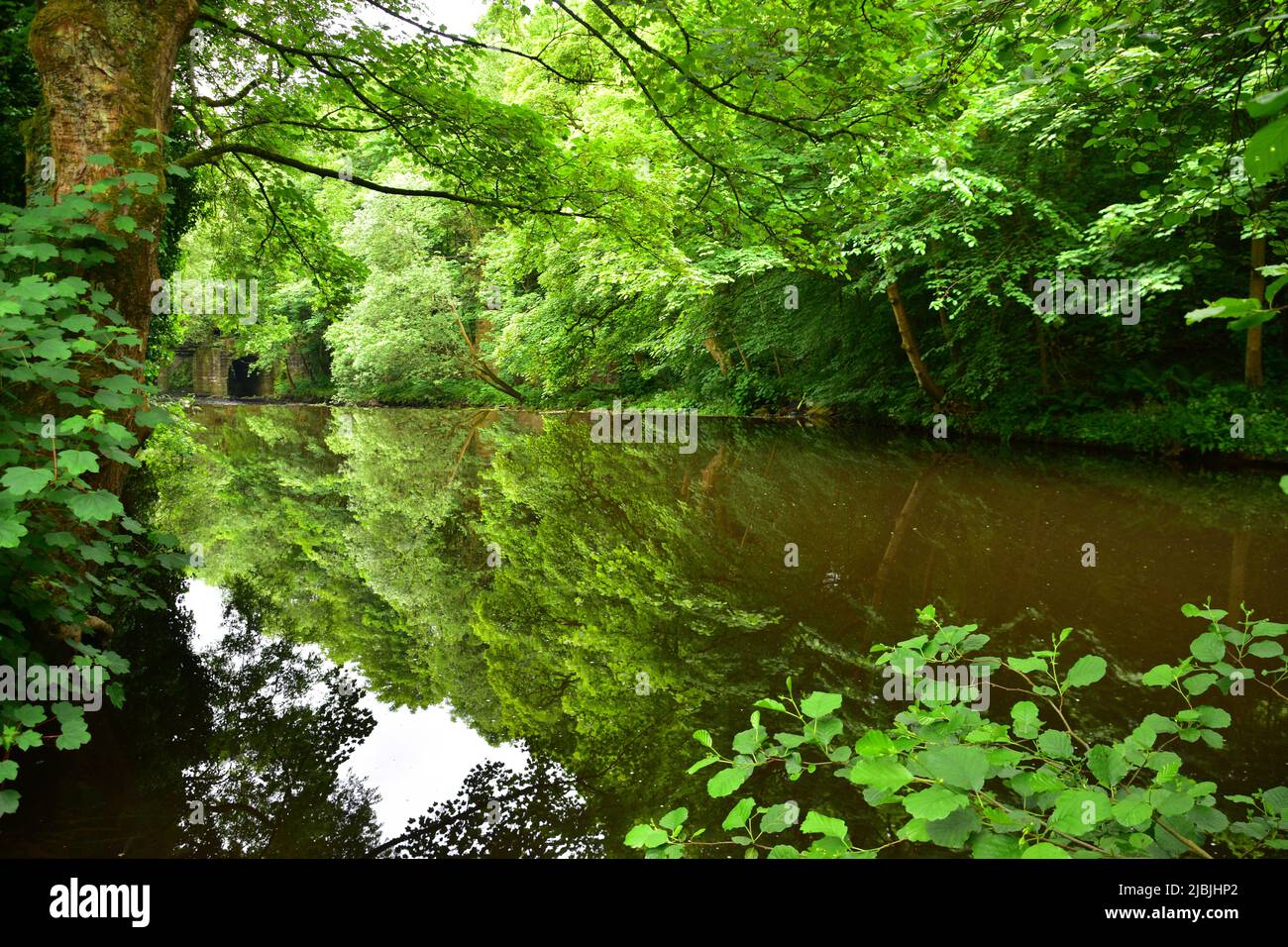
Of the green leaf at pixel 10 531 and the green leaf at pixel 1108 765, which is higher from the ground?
the green leaf at pixel 10 531

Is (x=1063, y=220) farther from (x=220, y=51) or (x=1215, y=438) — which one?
(x=220, y=51)

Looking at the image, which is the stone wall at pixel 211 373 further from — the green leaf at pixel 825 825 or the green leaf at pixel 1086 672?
the green leaf at pixel 1086 672

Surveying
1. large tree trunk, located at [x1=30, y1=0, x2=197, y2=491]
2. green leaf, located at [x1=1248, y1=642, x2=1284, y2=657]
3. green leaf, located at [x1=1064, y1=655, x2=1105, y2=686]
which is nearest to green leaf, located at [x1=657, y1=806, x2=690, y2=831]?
green leaf, located at [x1=1064, y1=655, x2=1105, y2=686]

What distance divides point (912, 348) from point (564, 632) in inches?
535

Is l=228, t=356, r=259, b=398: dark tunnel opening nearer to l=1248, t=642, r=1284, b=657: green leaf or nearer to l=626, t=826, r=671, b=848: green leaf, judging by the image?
l=626, t=826, r=671, b=848: green leaf

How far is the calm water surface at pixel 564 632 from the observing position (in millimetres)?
3211

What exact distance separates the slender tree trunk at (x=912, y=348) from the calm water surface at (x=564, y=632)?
18.8 feet

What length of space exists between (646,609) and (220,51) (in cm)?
732

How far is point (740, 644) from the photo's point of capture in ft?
16.2

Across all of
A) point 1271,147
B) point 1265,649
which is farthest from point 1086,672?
point 1271,147

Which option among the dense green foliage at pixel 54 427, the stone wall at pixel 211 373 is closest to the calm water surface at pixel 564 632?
the dense green foliage at pixel 54 427

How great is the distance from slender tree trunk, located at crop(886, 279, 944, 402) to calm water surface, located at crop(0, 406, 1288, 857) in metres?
5.75

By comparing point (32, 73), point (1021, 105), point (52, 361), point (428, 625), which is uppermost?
point (1021, 105)
